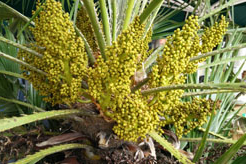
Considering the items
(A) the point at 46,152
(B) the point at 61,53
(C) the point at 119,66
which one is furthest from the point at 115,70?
(A) the point at 46,152

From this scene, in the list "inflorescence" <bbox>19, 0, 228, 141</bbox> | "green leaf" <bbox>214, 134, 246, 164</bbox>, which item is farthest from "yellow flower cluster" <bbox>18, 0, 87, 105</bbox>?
"green leaf" <bbox>214, 134, 246, 164</bbox>

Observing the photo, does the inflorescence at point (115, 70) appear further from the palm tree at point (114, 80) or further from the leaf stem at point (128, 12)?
the leaf stem at point (128, 12)

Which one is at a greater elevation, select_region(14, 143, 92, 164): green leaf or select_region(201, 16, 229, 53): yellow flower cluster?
select_region(201, 16, 229, 53): yellow flower cluster

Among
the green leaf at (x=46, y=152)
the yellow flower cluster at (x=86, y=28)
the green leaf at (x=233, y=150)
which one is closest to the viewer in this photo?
the green leaf at (x=233, y=150)

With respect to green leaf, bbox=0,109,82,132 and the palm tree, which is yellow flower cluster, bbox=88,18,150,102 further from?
green leaf, bbox=0,109,82,132

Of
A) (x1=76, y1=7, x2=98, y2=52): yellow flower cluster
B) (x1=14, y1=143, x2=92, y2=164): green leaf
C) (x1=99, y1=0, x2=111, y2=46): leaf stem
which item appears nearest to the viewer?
(x1=14, y1=143, x2=92, y2=164): green leaf

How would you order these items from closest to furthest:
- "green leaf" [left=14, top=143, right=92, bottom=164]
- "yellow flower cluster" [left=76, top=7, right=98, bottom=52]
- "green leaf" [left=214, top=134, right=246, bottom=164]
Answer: "green leaf" [left=214, top=134, right=246, bottom=164], "green leaf" [left=14, top=143, right=92, bottom=164], "yellow flower cluster" [left=76, top=7, right=98, bottom=52]

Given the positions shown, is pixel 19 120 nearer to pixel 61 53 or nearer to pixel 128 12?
pixel 61 53

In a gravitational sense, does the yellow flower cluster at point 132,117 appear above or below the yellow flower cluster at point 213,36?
below

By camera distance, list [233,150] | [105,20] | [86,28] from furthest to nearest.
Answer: [86,28]
[105,20]
[233,150]

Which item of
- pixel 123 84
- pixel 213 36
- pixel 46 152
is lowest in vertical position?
pixel 46 152

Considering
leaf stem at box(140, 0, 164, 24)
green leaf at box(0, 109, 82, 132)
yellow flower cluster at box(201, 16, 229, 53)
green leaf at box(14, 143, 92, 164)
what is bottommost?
green leaf at box(14, 143, 92, 164)

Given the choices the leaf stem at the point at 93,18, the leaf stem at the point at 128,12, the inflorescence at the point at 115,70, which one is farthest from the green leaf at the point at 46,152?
the leaf stem at the point at 128,12

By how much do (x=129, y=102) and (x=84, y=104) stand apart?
7.5 inches
